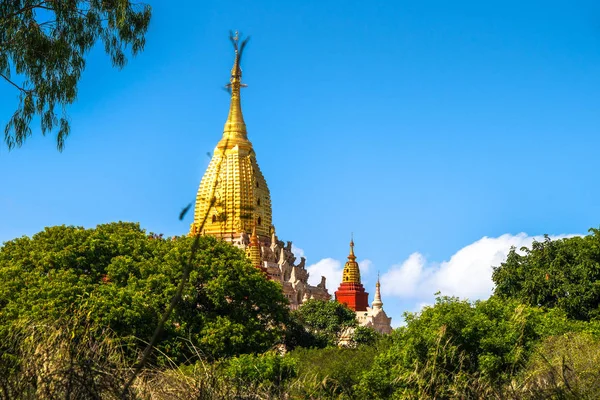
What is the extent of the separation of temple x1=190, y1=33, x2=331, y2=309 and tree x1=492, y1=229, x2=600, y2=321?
114 ft

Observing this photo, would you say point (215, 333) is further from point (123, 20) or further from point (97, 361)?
point (97, 361)

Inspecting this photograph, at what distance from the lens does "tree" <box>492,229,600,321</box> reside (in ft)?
129

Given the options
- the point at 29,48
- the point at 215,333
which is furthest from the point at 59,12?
the point at 215,333

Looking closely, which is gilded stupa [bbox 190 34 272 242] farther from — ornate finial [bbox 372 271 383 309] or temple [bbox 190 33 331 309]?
ornate finial [bbox 372 271 383 309]

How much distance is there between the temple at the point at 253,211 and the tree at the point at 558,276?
34771 millimetres

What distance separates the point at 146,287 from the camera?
3716cm

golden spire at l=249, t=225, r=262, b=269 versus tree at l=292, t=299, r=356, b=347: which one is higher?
golden spire at l=249, t=225, r=262, b=269

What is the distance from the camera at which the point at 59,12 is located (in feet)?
62.7

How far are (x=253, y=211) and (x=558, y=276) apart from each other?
1615 inches

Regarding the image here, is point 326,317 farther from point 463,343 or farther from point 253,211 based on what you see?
point 463,343

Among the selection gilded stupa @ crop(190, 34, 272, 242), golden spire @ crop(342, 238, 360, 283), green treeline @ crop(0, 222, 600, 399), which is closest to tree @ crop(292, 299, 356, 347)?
green treeline @ crop(0, 222, 600, 399)

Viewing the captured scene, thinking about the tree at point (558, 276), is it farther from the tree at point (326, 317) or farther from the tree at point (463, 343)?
the tree at point (326, 317)

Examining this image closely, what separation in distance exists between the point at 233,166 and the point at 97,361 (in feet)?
237

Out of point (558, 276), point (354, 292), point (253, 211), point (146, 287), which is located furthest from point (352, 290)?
point (146, 287)
